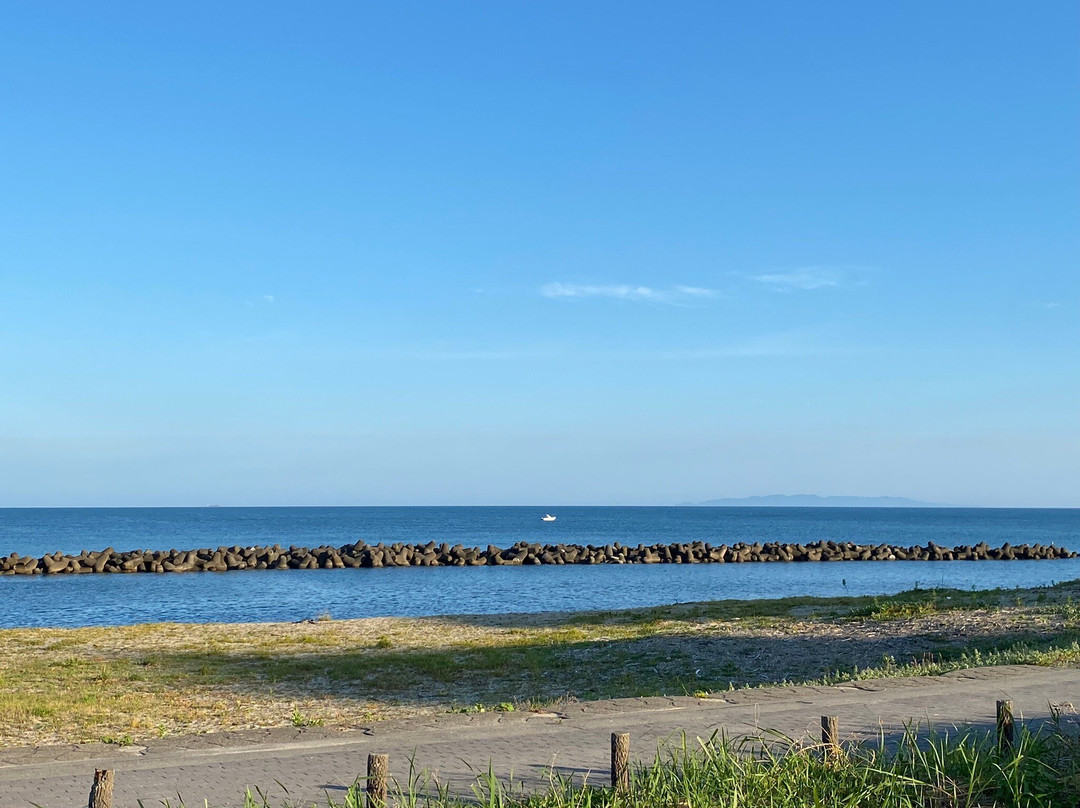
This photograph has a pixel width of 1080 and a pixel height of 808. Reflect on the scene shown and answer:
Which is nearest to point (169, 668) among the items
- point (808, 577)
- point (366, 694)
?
point (366, 694)

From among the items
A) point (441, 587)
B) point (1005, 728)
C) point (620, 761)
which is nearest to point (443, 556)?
point (441, 587)

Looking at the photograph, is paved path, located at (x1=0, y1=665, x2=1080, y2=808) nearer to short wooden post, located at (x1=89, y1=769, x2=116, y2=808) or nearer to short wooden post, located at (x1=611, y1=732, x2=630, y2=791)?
short wooden post, located at (x1=611, y1=732, x2=630, y2=791)

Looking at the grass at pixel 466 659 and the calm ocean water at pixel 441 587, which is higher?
the grass at pixel 466 659

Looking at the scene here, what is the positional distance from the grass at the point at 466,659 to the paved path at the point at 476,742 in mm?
907

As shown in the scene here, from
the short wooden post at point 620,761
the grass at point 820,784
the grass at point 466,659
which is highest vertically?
the short wooden post at point 620,761

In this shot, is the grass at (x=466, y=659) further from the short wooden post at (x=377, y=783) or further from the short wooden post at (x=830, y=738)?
the short wooden post at (x=830, y=738)

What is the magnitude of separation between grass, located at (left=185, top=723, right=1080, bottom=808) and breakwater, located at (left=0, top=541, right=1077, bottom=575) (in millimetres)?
49530

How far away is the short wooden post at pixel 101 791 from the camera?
5.95m

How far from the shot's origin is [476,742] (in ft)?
29.7

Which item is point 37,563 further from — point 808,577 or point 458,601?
point 808,577

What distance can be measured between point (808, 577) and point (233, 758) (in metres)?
44.4

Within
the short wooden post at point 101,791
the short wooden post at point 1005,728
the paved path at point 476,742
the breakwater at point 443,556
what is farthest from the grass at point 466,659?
the breakwater at point 443,556

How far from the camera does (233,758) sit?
857 cm

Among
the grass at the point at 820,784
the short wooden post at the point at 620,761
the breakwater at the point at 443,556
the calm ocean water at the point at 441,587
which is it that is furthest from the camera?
the breakwater at the point at 443,556
